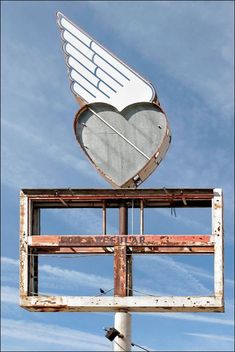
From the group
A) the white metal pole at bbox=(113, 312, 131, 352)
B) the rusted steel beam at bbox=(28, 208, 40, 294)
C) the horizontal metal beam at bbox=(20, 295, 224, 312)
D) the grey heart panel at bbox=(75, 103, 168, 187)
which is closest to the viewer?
the horizontal metal beam at bbox=(20, 295, 224, 312)

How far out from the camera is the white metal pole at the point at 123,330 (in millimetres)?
18438

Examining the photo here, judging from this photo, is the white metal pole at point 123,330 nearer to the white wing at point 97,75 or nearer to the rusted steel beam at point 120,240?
the rusted steel beam at point 120,240

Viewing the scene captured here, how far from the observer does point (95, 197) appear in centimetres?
1903

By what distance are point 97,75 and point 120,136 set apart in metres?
1.83

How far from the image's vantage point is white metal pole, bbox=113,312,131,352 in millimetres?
18438

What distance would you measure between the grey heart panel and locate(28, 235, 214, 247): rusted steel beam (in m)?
1.61

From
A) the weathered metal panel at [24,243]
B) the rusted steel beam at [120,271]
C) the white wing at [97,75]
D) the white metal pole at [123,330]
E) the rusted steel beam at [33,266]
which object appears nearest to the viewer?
the rusted steel beam at [120,271]

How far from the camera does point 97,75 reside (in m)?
19.8

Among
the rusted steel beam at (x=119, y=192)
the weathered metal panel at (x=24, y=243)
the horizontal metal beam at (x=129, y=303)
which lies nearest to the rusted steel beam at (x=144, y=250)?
the weathered metal panel at (x=24, y=243)

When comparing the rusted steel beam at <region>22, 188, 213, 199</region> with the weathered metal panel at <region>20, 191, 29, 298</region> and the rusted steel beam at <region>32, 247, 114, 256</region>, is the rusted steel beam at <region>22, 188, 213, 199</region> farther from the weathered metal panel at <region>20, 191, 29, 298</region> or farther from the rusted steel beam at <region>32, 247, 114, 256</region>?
the rusted steel beam at <region>32, 247, 114, 256</region>

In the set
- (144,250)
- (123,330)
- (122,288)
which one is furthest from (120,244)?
(123,330)

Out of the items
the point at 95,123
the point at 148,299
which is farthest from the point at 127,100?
the point at 148,299

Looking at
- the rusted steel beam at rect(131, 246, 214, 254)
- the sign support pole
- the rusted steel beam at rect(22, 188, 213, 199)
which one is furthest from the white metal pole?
the rusted steel beam at rect(22, 188, 213, 199)

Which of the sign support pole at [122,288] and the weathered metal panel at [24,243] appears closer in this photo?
the sign support pole at [122,288]
